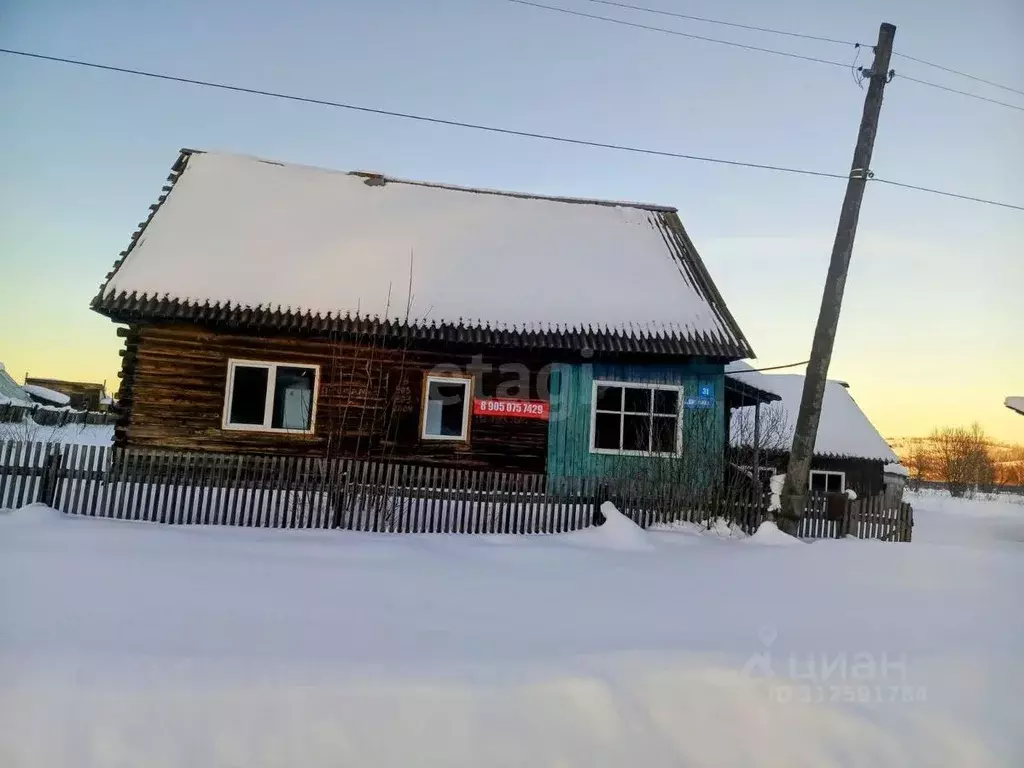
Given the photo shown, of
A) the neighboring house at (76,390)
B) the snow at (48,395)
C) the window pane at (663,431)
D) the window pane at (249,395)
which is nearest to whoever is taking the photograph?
the window pane at (663,431)

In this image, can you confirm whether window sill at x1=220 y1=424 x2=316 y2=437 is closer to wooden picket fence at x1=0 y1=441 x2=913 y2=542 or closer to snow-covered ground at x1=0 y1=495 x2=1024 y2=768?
wooden picket fence at x1=0 y1=441 x2=913 y2=542

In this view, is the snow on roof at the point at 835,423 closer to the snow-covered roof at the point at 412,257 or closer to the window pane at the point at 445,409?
the snow-covered roof at the point at 412,257

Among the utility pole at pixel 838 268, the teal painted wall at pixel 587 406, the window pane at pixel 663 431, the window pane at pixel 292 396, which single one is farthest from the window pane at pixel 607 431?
the window pane at pixel 292 396

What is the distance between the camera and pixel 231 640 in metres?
4.11

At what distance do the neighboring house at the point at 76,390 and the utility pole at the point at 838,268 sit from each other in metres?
54.2

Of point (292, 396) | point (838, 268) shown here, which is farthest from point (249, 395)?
point (838, 268)

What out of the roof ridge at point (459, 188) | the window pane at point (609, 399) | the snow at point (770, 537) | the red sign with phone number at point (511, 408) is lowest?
the snow at point (770, 537)

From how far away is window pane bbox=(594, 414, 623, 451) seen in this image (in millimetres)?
13805

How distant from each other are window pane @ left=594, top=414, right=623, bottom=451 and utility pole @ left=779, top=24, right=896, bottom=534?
4.42 metres

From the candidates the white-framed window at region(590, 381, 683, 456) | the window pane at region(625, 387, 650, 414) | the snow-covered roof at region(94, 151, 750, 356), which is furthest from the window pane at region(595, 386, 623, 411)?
the snow-covered roof at region(94, 151, 750, 356)

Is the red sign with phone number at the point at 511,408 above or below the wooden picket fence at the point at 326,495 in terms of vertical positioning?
above

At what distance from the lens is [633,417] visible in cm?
1377

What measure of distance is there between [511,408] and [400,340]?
8.75ft

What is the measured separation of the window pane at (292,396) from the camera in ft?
42.4
